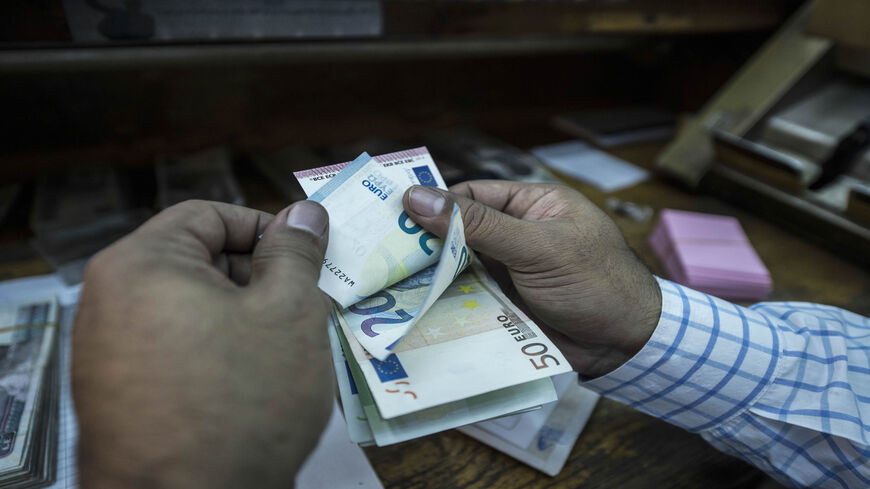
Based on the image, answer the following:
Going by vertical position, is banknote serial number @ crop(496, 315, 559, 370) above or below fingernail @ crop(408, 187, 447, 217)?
below

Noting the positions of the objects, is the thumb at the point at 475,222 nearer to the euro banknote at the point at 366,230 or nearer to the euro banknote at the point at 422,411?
the euro banknote at the point at 366,230

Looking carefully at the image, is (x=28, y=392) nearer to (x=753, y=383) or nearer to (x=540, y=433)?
(x=540, y=433)

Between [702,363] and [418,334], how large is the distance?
1.26 feet

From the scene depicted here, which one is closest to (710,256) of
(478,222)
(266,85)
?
(478,222)

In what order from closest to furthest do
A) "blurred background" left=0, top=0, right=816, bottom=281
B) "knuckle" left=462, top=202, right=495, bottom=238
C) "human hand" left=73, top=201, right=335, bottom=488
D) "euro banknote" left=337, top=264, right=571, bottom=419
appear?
"human hand" left=73, top=201, right=335, bottom=488, "euro banknote" left=337, top=264, right=571, bottom=419, "knuckle" left=462, top=202, right=495, bottom=238, "blurred background" left=0, top=0, right=816, bottom=281

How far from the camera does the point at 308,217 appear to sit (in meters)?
0.51

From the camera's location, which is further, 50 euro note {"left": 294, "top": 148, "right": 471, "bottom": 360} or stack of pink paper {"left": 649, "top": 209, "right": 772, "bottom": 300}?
stack of pink paper {"left": 649, "top": 209, "right": 772, "bottom": 300}

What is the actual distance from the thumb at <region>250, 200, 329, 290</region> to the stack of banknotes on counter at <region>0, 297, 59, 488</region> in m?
0.37

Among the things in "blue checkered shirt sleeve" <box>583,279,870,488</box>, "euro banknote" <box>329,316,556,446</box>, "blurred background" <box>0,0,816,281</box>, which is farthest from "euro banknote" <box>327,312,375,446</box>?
"blurred background" <box>0,0,816,281</box>

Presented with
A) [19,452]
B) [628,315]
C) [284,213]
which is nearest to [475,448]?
[628,315]

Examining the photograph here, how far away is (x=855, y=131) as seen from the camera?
3.47ft

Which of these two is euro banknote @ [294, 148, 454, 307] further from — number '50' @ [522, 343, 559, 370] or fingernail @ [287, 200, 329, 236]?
number '50' @ [522, 343, 559, 370]

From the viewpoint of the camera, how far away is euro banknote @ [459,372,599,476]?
0.62 meters

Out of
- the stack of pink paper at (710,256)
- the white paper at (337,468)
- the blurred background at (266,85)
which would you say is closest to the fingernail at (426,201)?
the white paper at (337,468)
